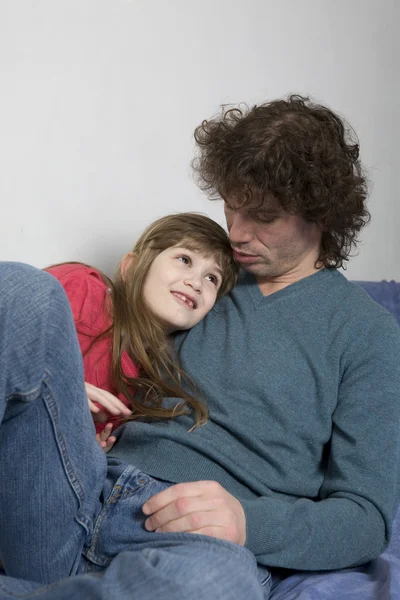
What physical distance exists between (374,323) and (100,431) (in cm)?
59

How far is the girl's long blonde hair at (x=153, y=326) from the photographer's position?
1.56m

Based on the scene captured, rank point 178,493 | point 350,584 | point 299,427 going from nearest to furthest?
point 178,493
point 350,584
point 299,427

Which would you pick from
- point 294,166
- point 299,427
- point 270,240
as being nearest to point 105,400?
point 299,427

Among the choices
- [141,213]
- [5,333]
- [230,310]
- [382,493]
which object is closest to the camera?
[5,333]

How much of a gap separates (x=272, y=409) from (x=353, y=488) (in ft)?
0.71

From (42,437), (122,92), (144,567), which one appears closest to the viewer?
(144,567)

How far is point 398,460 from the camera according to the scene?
4.70 ft

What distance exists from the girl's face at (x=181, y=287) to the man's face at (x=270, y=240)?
0.30 ft

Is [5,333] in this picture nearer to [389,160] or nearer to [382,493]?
[382,493]

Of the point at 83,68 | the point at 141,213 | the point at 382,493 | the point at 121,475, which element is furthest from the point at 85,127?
the point at 382,493

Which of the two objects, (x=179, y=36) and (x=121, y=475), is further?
(x=179, y=36)

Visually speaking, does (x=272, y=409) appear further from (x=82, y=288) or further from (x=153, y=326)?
(x=82, y=288)

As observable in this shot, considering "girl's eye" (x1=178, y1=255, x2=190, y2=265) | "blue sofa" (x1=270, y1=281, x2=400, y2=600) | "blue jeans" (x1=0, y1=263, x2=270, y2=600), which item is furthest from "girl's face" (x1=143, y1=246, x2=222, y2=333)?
"blue sofa" (x1=270, y1=281, x2=400, y2=600)

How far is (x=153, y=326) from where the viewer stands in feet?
5.42
